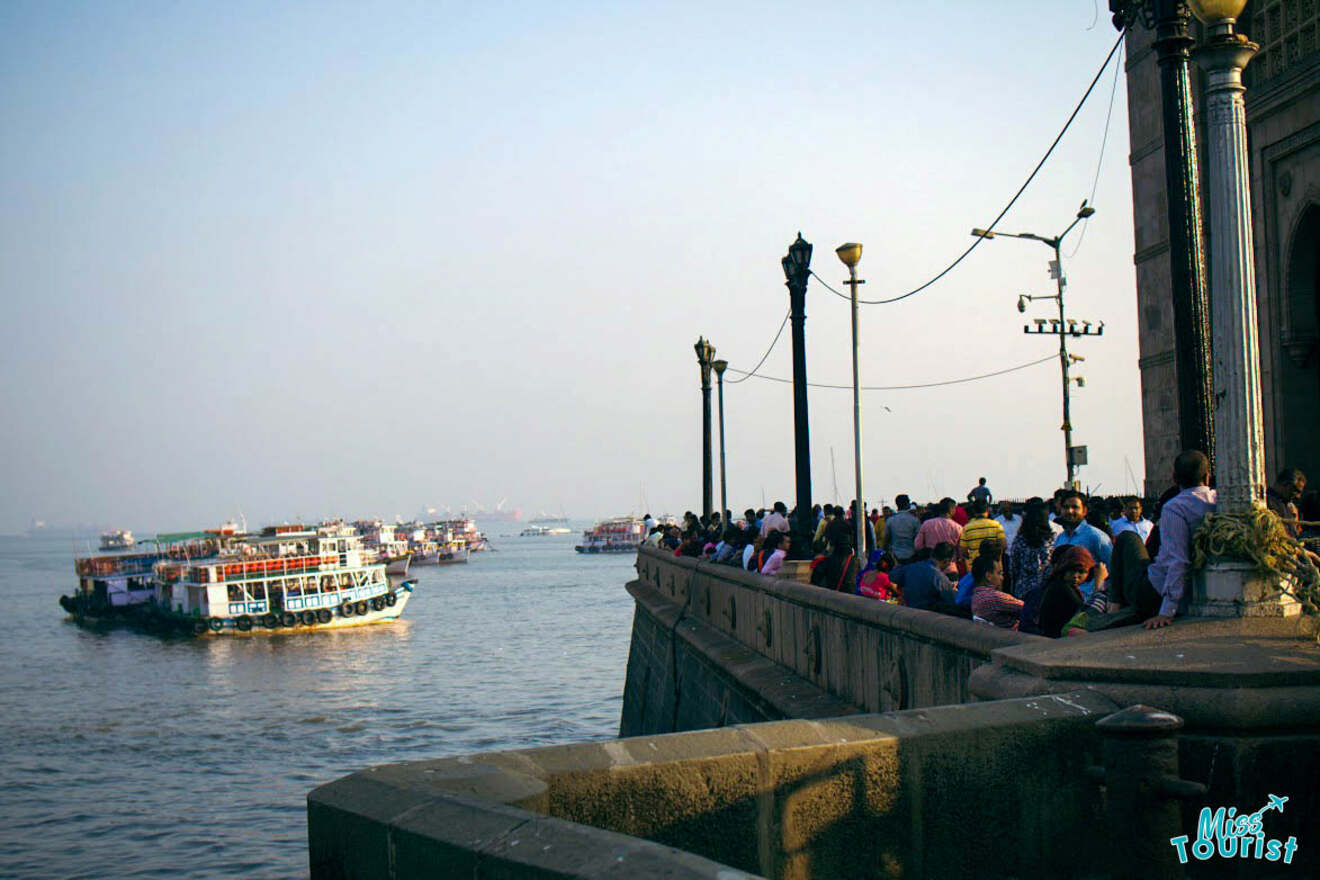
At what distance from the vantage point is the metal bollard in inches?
167

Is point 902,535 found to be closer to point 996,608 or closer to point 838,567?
point 838,567

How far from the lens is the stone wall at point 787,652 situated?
7375 mm

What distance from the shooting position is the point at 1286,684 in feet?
15.0

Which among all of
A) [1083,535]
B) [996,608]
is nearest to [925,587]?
[1083,535]

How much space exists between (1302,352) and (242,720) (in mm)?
30137

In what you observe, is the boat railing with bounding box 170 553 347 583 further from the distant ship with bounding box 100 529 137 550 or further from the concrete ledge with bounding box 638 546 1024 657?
the distant ship with bounding box 100 529 137 550

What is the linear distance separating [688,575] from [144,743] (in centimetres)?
1997

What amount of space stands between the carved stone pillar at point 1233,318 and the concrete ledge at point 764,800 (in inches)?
63.2

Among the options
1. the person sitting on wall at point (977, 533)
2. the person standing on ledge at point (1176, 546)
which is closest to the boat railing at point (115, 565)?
the person sitting on wall at point (977, 533)

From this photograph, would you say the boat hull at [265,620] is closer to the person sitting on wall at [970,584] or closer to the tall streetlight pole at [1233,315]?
the person sitting on wall at [970,584]

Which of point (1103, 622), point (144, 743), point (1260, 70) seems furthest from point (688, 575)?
point (144, 743)

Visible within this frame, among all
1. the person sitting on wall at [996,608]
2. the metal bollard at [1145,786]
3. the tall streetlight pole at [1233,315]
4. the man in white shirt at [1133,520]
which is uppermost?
the tall streetlight pole at [1233,315]

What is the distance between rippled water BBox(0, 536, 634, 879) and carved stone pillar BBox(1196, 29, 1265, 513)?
56.5ft

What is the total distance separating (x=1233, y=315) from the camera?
18.9 ft
